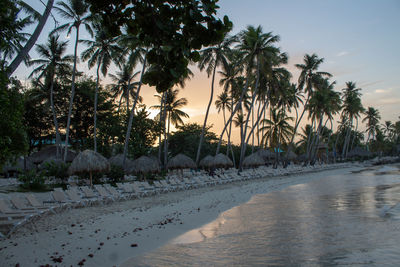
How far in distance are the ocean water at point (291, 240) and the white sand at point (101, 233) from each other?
0.48 m

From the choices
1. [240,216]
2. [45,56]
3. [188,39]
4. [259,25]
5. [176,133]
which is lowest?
[240,216]

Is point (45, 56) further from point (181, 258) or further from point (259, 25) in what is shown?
point (181, 258)

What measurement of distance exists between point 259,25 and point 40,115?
24918mm

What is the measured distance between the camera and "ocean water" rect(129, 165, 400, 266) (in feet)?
19.2

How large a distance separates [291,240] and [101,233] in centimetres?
442

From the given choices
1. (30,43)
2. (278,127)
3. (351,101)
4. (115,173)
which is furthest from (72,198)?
(351,101)

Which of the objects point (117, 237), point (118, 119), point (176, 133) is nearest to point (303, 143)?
point (176, 133)

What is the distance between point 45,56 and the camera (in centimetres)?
2769

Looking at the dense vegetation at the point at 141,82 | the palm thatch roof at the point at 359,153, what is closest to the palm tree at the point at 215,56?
the dense vegetation at the point at 141,82

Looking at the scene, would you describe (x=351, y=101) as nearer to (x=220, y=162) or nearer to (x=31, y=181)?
(x=220, y=162)

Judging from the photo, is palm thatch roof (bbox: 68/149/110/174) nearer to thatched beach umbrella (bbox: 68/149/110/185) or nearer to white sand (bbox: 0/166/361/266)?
thatched beach umbrella (bbox: 68/149/110/185)

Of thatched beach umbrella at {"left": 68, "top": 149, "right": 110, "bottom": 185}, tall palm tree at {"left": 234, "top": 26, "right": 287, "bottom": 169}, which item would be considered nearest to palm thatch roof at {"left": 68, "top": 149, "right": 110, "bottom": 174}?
thatched beach umbrella at {"left": 68, "top": 149, "right": 110, "bottom": 185}

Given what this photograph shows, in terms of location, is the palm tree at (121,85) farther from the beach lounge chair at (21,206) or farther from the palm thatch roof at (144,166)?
the beach lounge chair at (21,206)

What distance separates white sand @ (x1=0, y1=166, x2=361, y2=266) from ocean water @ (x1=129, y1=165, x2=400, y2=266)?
1.58 feet
